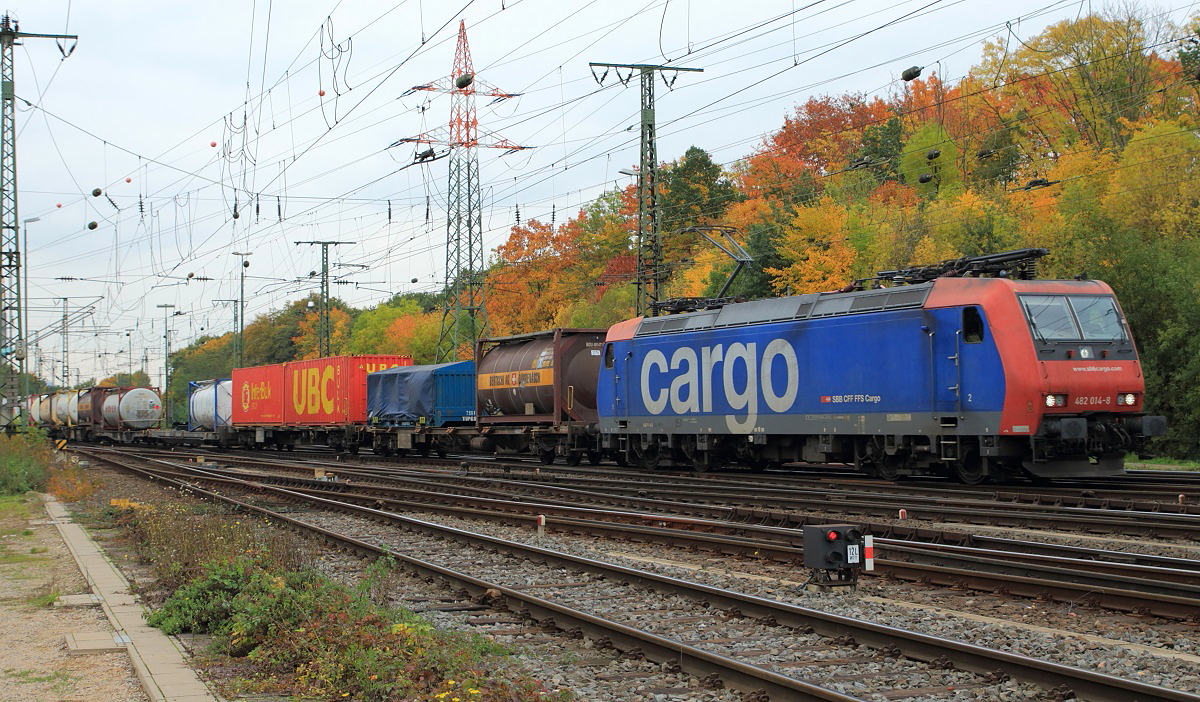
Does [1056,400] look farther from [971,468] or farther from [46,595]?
[46,595]

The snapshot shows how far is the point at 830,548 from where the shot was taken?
32.3 feet

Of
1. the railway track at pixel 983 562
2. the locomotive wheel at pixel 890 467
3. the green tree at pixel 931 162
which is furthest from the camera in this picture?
the green tree at pixel 931 162

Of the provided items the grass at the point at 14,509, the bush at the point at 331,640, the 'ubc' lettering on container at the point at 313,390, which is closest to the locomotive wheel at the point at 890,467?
the bush at the point at 331,640

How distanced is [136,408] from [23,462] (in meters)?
31.5

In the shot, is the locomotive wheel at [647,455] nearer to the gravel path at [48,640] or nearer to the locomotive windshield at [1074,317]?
the locomotive windshield at [1074,317]

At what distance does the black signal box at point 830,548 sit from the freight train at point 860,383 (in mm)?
8044

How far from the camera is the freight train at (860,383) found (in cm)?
1719

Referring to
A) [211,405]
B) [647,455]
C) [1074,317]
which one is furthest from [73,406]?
[1074,317]

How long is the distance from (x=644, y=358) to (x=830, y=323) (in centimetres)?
616

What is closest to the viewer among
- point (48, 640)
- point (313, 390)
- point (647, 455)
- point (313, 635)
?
point (313, 635)

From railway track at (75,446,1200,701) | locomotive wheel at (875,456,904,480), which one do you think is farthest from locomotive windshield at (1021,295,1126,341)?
railway track at (75,446,1200,701)

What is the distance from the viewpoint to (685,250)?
65438mm

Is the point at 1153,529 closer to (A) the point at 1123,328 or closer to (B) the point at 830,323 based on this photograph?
(A) the point at 1123,328

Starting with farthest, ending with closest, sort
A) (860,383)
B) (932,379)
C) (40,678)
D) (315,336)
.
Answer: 1. (315,336)
2. (860,383)
3. (932,379)
4. (40,678)
